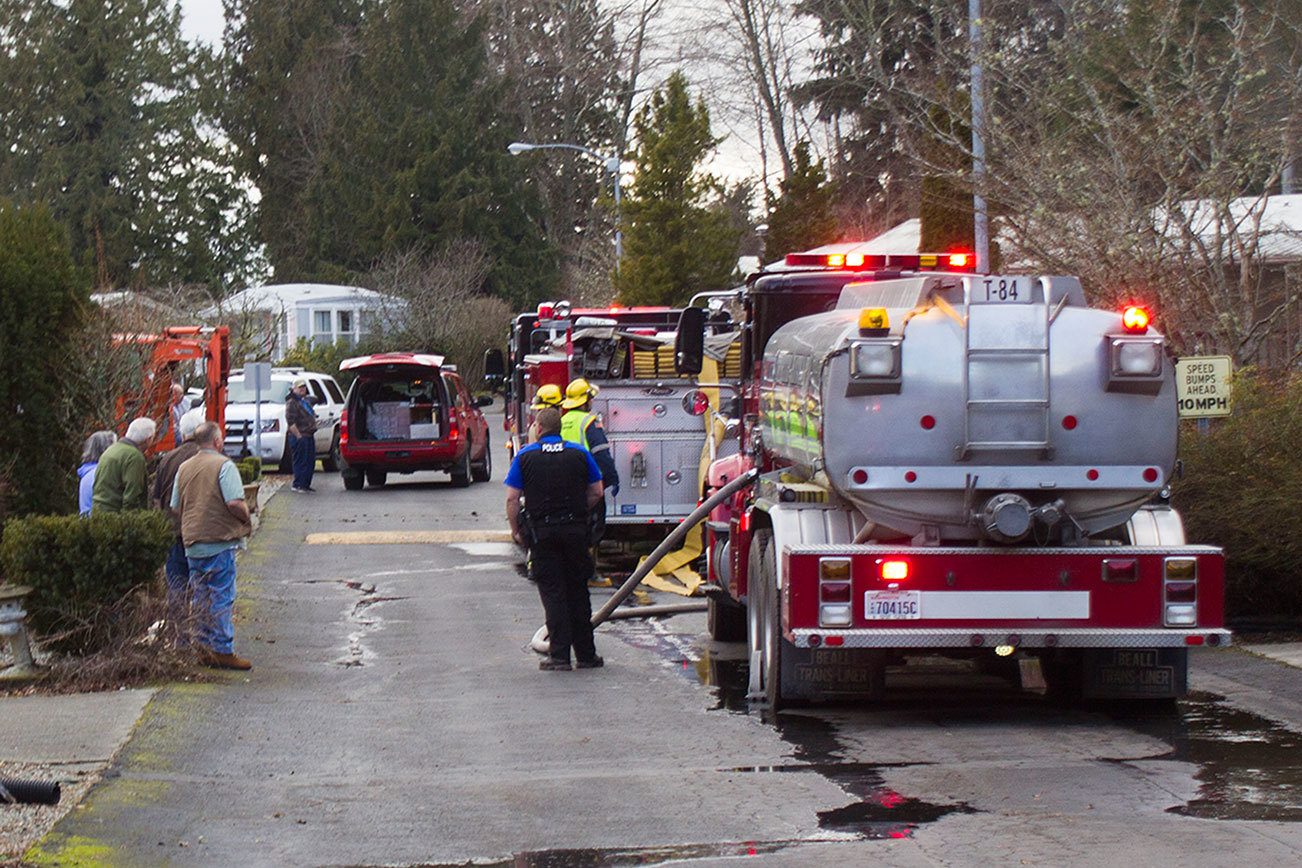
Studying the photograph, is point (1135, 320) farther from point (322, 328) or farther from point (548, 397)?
point (322, 328)

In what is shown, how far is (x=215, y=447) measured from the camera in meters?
12.7

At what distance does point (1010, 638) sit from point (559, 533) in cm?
366

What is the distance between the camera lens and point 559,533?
12.6 m

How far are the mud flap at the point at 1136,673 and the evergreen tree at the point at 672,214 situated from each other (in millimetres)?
28123

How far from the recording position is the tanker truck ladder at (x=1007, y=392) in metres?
9.70

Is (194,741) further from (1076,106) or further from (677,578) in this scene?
(1076,106)

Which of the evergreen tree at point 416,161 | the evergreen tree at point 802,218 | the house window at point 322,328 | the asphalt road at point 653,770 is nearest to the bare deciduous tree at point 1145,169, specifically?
the asphalt road at point 653,770

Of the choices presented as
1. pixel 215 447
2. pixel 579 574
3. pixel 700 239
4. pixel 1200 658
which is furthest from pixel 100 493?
pixel 700 239

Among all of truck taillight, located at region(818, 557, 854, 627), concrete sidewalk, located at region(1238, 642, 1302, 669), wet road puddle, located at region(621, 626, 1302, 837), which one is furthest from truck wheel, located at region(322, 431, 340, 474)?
truck taillight, located at region(818, 557, 854, 627)

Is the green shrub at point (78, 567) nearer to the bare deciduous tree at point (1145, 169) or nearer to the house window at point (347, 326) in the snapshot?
the bare deciduous tree at point (1145, 169)

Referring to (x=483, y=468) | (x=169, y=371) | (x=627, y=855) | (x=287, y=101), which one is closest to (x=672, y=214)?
(x=483, y=468)

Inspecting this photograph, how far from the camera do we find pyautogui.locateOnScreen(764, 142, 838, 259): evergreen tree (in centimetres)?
3725

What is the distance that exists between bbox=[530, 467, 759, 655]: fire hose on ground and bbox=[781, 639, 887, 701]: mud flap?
1.91 meters

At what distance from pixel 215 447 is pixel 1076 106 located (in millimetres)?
13406
